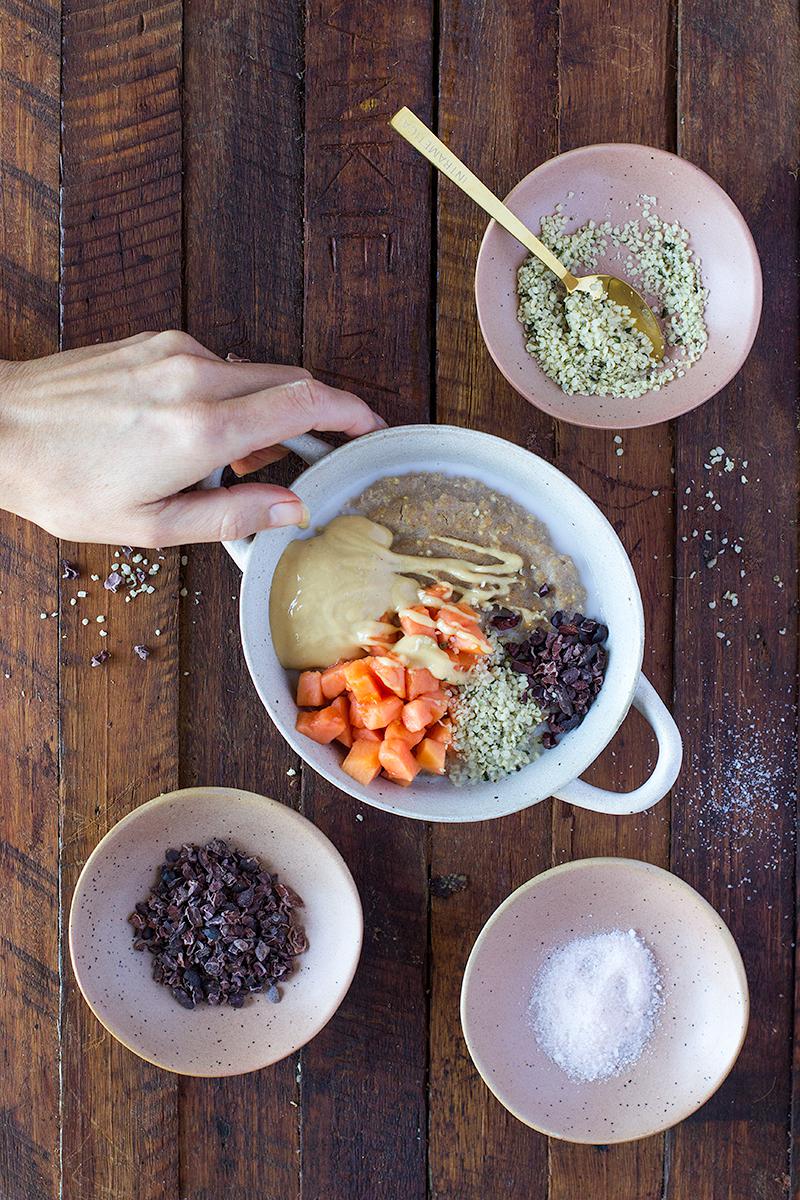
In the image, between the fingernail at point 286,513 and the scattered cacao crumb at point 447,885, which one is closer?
the fingernail at point 286,513

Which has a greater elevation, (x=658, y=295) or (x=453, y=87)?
(x=453, y=87)

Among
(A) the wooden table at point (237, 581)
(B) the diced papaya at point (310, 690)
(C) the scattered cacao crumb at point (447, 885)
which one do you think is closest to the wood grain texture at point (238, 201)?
(A) the wooden table at point (237, 581)

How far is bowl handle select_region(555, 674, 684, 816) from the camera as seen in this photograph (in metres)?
1.43

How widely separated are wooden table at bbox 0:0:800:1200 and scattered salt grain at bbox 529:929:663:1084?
0.14 metres

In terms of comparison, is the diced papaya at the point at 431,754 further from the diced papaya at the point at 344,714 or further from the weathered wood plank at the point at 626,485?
the weathered wood plank at the point at 626,485

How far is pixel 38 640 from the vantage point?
1641 millimetres

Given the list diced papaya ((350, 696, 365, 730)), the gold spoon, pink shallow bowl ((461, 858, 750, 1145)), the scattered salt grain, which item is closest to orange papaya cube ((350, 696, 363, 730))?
diced papaya ((350, 696, 365, 730))

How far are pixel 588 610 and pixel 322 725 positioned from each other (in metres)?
0.44

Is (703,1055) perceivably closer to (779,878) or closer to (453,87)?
(779,878)

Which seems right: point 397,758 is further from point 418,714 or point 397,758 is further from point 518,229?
point 518,229

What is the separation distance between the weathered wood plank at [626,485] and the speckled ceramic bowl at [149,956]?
390mm

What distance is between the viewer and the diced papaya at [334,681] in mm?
1485

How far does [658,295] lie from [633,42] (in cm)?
42

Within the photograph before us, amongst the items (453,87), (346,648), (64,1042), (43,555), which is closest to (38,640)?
(43,555)
